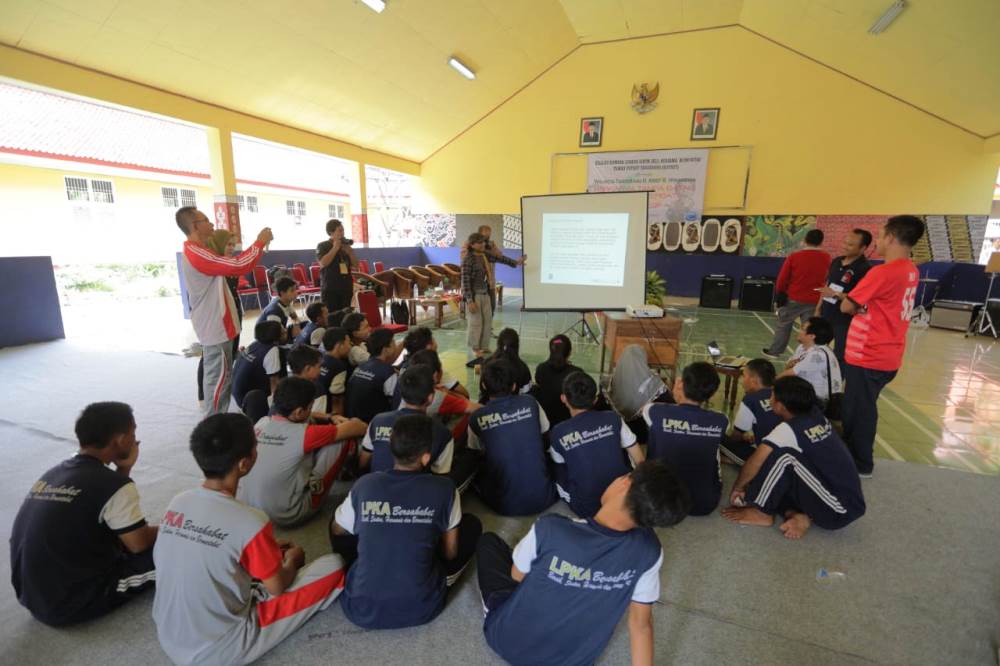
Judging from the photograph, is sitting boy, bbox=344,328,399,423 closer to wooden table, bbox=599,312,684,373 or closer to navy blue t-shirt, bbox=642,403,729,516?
navy blue t-shirt, bbox=642,403,729,516

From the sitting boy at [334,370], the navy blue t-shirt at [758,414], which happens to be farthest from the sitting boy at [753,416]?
the sitting boy at [334,370]

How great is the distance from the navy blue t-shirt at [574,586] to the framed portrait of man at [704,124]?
9.23m

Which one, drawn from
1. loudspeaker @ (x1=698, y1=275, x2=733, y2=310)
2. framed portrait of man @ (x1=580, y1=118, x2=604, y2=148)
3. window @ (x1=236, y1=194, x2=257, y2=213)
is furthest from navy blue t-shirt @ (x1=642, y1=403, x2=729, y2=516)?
window @ (x1=236, y1=194, x2=257, y2=213)

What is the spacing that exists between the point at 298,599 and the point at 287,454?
0.63 metres

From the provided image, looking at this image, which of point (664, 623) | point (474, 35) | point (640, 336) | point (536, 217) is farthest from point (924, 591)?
point (474, 35)

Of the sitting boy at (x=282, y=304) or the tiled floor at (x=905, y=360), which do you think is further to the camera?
the sitting boy at (x=282, y=304)

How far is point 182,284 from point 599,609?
7.92 metres

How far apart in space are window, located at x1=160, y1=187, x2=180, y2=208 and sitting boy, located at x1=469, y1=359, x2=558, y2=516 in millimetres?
12765

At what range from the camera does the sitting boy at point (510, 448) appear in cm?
213

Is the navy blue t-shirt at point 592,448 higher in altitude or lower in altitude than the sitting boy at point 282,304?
lower

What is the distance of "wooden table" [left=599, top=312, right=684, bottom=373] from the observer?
163 inches

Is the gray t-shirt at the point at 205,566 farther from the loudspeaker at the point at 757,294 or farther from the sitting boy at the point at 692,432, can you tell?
the loudspeaker at the point at 757,294

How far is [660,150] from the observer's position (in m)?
8.88

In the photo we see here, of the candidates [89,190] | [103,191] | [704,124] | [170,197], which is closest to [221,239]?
[704,124]
